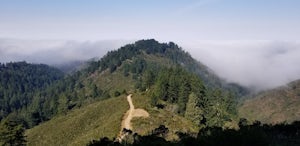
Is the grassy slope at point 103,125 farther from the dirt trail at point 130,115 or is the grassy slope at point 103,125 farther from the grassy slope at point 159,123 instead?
the dirt trail at point 130,115

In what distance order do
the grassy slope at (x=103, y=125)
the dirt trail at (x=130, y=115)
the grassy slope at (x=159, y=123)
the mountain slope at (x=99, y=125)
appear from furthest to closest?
the dirt trail at (x=130, y=115) < the mountain slope at (x=99, y=125) < the grassy slope at (x=103, y=125) < the grassy slope at (x=159, y=123)

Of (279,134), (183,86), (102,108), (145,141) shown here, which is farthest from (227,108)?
(145,141)

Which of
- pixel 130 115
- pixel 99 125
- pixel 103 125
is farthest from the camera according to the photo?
pixel 99 125

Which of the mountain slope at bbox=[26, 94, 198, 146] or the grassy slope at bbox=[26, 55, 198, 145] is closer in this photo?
the grassy slope at bbox=[26, 55, 198, 145]

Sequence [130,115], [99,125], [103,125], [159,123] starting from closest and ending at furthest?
1. [159,123]
2. [103,125]
3. [130,115]
4. [99,125]

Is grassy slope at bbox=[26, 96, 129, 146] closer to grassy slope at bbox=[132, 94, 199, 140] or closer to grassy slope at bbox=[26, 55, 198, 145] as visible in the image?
grassy slope at bbox=[26, 55, 198, 145]

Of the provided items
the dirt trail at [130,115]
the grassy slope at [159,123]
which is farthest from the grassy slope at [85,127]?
the grassy slope at [159,123]

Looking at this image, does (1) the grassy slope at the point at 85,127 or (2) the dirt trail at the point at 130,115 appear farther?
(1) the grassy slope at the point at 85,127

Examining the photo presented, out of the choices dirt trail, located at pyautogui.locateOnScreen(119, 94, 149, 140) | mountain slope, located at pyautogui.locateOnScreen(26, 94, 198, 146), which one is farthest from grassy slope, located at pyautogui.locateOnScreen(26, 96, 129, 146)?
dirt trail, located at pyautogui.locateOnScreen(119, 94, 149, 140)

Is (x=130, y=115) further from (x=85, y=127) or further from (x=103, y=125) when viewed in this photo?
(x=85, y=127)

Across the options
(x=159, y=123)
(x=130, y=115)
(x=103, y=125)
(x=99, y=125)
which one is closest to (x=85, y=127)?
(x=99, y=125)

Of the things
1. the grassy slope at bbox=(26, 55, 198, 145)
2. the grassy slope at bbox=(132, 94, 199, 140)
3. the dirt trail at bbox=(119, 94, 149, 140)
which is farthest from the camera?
the dirt trail at bbox=(119, 94, 149, 140)

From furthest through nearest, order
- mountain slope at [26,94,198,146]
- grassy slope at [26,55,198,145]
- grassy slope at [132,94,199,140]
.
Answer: mountain slope at [26,94,198,146] → grassy slope at [26,55,198,145] → grassy slope at [132,94,199,140]

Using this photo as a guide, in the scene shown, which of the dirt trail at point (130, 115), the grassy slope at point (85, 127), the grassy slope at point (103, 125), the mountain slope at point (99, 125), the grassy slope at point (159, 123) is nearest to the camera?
the grassy slope at point (159, 123)
